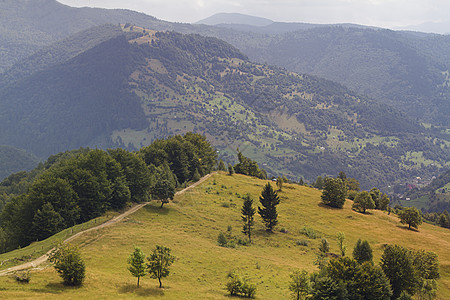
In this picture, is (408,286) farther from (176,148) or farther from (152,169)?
(176,148)

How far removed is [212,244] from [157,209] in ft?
80.6

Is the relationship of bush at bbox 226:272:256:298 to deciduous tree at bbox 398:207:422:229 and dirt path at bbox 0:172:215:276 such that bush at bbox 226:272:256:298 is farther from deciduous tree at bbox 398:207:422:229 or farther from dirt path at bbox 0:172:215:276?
deciduous tree at bbox 398:207:422:229

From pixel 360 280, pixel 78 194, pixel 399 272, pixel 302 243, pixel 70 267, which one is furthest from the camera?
pixel 78 194

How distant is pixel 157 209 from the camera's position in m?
95.4

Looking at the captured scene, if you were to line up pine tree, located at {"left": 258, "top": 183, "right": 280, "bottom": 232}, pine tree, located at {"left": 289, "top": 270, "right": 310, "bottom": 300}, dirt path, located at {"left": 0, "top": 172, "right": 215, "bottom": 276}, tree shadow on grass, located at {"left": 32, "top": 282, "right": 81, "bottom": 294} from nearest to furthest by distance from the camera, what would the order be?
tree shadow on grass, located at {"left": 32, "top": 282, "right": 81, "bottom": 294}
pine tree, located at {"left": 289, "top": 270, "right": 310, "bottom": 300}
dirt path, located at {"left": 0, "top": 172, "right": 215, "bottom": 276}
pine tree, located at {"left": 258, "top": 183, "right": 280, "bottom": 232}

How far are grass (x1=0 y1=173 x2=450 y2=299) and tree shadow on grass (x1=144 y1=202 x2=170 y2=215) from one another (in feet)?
0.94

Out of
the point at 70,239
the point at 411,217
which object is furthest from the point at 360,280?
the point at 411,217

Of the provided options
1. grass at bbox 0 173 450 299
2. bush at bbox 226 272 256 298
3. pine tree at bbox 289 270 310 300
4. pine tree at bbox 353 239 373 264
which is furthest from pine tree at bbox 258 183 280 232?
pine tree at bbox 289 270 310 300

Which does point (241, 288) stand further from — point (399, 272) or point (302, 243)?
point (302, 243)

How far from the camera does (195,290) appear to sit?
50.9m

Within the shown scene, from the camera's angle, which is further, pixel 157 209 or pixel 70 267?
pixel 157 209

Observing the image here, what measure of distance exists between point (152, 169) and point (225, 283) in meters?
74.4

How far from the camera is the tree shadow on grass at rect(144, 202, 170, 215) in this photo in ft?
306

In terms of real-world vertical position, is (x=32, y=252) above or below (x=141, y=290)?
below
